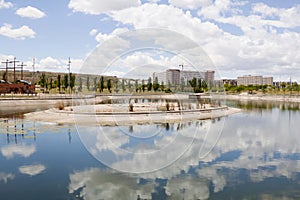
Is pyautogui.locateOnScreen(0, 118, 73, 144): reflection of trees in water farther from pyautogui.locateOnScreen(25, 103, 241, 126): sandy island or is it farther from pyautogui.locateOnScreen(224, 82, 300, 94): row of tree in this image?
pyautogui.locateOnScreen(224, 82, 300, 94): row of tree

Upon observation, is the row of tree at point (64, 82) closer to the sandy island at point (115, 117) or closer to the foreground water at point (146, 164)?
the sandy island at point (115, 117)

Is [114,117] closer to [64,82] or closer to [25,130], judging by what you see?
[25,130]

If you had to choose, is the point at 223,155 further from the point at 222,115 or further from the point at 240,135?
the point at 222,115

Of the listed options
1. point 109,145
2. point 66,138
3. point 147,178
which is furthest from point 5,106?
point 147,178

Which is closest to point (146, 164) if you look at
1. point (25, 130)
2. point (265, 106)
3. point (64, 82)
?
point (25, 130)

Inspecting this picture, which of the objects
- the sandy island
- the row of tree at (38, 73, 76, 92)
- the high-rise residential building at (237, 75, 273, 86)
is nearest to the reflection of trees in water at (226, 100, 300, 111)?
the sandy island

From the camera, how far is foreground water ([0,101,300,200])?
7555mm

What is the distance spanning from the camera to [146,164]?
10055 mm

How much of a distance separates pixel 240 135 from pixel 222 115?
1099 centimetres

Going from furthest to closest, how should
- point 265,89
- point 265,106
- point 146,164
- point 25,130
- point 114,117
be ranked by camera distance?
point 265,89, point 265,106, point 114,117, point 25,130, point 146,164

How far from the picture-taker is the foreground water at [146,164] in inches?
297

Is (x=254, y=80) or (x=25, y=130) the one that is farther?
(x=254, y=80)

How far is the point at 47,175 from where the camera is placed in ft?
28.8

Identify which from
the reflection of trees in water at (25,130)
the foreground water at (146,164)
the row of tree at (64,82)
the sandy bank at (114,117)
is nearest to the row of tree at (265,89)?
the row of tree at (64,82)
